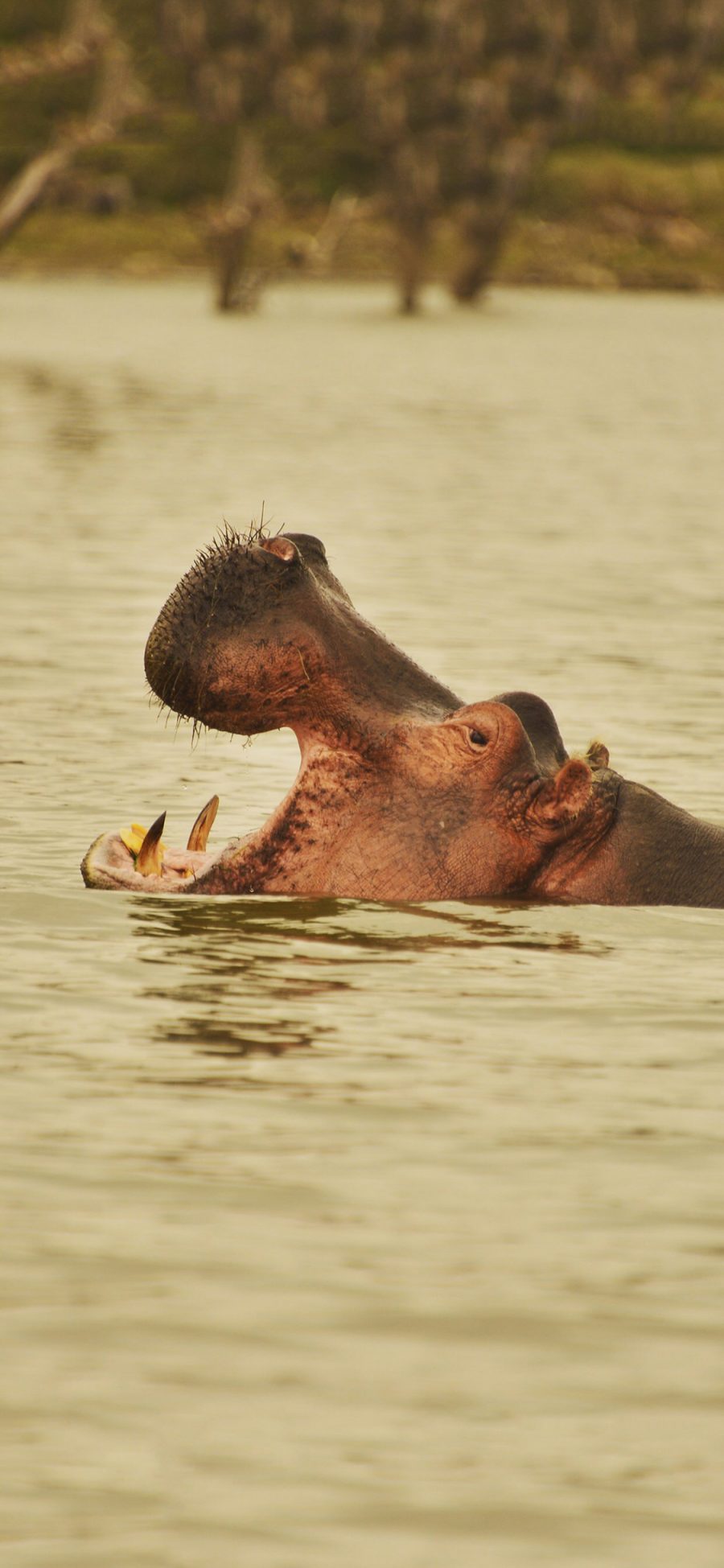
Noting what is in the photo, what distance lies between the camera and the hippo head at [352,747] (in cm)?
721

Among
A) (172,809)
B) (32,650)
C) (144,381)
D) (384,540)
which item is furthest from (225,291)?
(172,809)

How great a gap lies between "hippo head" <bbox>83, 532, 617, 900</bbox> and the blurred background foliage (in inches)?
1874

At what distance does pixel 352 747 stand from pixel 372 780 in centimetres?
11

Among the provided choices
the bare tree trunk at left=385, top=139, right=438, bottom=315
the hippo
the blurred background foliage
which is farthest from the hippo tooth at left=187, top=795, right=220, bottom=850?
the bare tree trunk at left=385, top=139, right=438, bottom=315

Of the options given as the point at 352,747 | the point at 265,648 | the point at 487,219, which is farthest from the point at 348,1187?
the point at 487,219

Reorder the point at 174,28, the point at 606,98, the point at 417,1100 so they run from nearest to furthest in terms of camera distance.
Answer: the point at 417,1100, the point at 174,28, the point at 606,98

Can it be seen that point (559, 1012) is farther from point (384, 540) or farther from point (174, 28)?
point (174, 28)

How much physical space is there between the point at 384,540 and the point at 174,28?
247ft

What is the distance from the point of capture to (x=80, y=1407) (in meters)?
4.34

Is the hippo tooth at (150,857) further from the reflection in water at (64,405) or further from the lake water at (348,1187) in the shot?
the reflection in water at (64,405)

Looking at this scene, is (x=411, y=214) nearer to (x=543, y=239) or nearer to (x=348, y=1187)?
(x=543, y=239)

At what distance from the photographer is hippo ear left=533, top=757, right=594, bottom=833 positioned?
733cm

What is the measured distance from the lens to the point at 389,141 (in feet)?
253

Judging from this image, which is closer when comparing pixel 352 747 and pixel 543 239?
pixel 352 747
